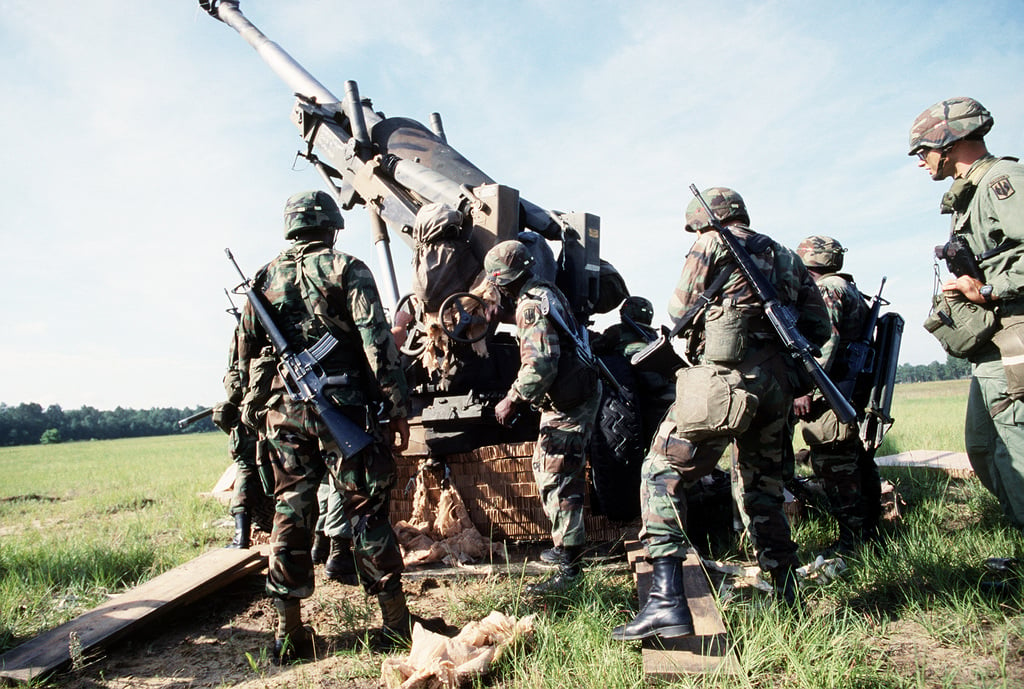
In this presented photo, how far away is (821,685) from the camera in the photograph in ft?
7.22

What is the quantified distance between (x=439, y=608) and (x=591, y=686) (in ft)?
4.77

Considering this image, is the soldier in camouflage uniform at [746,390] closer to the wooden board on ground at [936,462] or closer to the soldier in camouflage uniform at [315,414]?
the soldier in camouflage uniform at [315,414]

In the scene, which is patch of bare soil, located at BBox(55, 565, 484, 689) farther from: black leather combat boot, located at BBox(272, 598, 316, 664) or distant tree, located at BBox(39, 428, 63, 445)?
distant tree, located at BBox(39, 428, 63, 445)

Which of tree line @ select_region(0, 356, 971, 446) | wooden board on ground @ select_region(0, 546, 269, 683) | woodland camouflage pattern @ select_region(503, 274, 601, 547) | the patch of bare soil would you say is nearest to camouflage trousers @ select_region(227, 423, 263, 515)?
wooden board on ground @ select_region(0, 546, 269, 683)

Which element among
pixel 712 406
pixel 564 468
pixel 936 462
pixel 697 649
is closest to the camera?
pixel 697 649

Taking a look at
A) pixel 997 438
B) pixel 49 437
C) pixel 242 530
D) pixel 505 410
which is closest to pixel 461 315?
pixel 505 410

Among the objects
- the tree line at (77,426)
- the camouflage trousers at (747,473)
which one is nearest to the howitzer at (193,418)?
the camouflage trousers at (747,473)

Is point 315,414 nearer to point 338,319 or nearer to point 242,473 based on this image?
point 338,319

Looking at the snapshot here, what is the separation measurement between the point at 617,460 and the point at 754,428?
1.34m

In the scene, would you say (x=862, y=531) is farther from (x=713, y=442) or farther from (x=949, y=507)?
(x=713, y=442)

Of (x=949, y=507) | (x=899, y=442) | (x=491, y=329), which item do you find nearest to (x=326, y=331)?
(x=491, y=329)

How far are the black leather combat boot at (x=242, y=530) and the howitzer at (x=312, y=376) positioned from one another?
2.18 m

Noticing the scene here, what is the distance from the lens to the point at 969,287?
291 centimetres

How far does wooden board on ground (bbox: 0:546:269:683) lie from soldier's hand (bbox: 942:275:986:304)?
4.06 m
